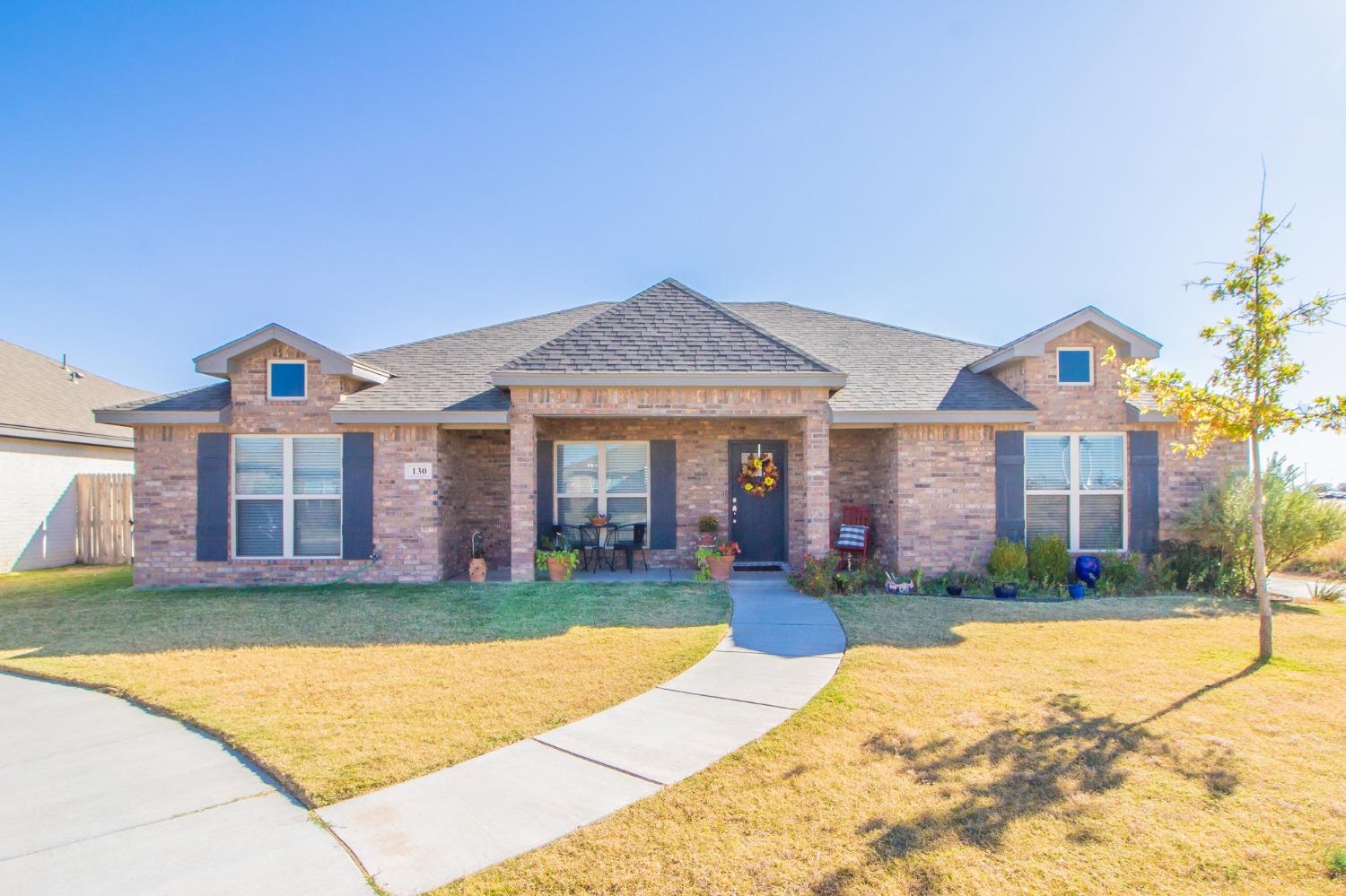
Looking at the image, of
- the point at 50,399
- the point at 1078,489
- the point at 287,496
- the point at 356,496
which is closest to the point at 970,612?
the point at 1078,489

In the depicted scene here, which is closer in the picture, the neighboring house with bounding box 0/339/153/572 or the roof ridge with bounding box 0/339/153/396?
the neighboring house with bounding box 0/339/153/572

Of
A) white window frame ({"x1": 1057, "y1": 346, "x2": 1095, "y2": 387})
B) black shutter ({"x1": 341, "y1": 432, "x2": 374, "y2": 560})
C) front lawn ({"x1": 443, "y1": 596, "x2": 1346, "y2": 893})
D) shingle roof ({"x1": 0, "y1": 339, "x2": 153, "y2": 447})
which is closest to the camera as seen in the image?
front lawn ({"x1": 443, "y1": 596, "x2": 1346, "y2": 893})

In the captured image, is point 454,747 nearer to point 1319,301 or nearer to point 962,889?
point 962,889

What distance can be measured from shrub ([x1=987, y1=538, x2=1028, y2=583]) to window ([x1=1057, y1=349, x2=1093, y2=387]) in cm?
300

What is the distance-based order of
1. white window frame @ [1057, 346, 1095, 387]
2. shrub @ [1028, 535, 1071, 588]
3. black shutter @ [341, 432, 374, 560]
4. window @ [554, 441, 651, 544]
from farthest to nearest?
window @ [554, 441, 651, 544] → white window frame @ [1057, 346, 1095, 387] → black shutter @ [341, 432, 374, 560] → shrub @ [1028, 535, 1071, 588]

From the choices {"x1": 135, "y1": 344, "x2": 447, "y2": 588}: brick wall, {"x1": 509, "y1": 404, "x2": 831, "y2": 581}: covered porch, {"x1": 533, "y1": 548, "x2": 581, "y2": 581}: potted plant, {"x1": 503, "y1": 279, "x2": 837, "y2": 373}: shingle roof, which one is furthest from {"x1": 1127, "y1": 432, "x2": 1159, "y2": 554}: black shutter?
{"x1": 135, "y1": 344, "x2": 447, "y2": 588}: brick wall

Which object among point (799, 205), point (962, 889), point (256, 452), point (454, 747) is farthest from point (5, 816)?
point (799, 205)

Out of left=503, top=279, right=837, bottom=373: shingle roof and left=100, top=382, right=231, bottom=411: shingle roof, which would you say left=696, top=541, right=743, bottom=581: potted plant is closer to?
left=503, top=279, right=837, bottom=373: shingle roof

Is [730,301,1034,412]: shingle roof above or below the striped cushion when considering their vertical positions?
above

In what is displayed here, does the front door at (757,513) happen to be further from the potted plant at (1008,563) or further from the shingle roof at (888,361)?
the potted plant at (1008,563)

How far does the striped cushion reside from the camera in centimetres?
1037

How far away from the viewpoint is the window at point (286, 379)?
10.0 m

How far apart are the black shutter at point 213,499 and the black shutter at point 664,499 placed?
7.03 metres

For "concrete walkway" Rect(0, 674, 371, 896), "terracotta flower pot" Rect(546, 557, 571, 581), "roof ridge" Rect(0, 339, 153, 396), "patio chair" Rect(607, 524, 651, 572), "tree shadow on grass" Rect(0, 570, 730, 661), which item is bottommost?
"tree shadow on grass" Rect(0, 570, 730, 661)
